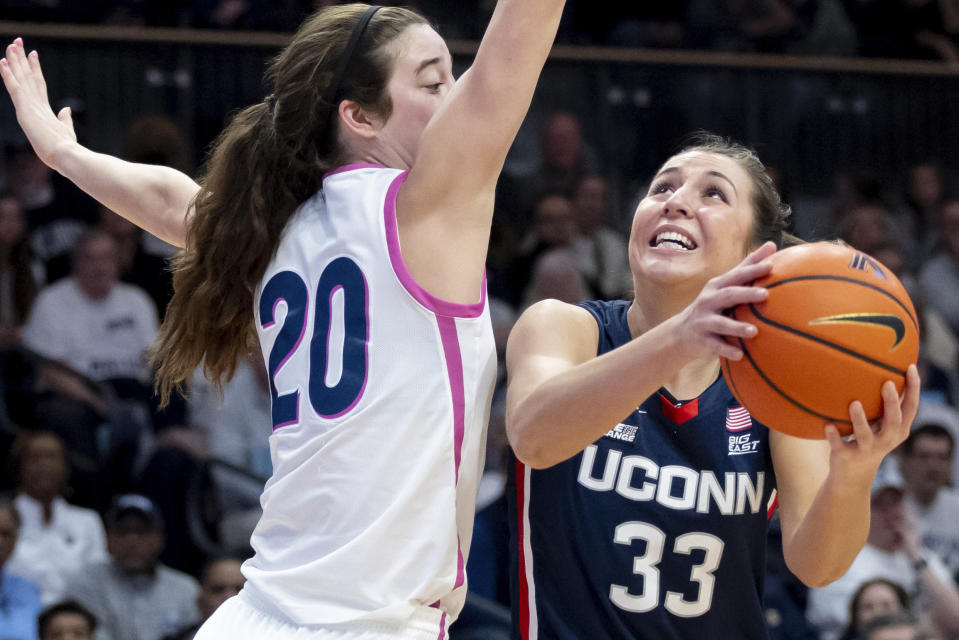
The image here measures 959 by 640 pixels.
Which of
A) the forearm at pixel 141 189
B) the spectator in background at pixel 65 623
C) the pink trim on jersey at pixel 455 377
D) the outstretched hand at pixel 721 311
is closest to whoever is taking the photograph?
the outstretched hand at pixel 721 311

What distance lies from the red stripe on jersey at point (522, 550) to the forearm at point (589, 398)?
0.38 metres

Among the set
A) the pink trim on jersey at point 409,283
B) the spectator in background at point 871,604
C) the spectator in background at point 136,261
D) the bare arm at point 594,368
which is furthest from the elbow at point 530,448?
the spectator in background at point 136,261

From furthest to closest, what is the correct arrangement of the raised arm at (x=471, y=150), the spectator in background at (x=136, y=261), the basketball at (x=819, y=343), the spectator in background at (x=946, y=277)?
the spectator in background at (x=946, y=277), the spectator in background at (x=136, y=261), the raised arm at (x=471, y=150), the basketball at (x=819, y=343)

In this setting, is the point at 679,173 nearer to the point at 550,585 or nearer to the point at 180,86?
the point at 550,585

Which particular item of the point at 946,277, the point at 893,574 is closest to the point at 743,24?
the point at 946,277

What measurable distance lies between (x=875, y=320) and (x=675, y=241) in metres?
0.57

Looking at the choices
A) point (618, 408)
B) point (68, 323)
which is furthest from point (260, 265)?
point (68, 323)

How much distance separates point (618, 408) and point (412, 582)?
507mm

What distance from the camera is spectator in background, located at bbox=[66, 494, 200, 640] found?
17.7 ft

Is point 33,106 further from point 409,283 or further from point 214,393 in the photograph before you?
point 214,393

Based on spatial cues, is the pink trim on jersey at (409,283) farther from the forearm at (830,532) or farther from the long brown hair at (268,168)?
the forearm at (830,532)

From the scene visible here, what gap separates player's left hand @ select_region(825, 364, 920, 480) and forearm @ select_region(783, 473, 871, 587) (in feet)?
0.31

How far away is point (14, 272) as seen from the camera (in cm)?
643

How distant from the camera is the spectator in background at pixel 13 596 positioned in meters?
5.23
